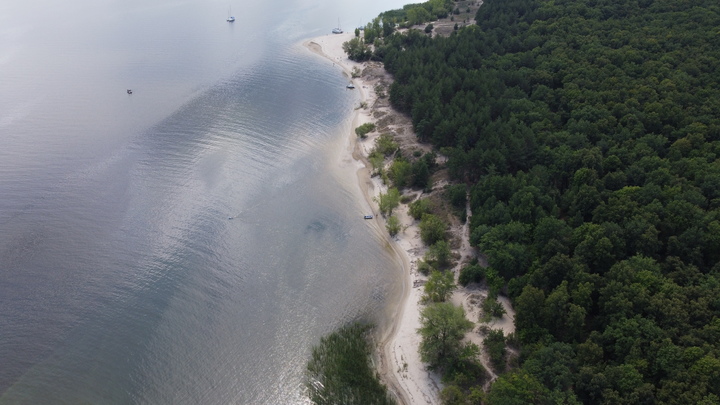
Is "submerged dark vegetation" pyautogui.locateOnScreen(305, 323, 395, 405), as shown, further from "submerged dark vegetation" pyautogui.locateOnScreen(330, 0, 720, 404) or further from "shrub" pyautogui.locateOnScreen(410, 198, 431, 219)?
"shrub" pyautogui.locateOnScreen(410, 198, 431, 219)

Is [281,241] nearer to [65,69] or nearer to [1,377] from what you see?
[1,377]

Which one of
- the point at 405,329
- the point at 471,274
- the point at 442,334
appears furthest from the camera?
the point at 471,274

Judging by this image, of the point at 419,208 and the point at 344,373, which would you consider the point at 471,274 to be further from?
the point at 344,373

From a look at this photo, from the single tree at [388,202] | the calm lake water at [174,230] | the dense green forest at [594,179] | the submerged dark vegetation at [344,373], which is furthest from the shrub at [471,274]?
the single tree at [388,202]

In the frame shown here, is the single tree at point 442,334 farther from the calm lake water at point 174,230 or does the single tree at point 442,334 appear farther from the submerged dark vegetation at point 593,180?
the calm lake water at point 174,230

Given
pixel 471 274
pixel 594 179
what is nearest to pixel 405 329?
pixel 471 274

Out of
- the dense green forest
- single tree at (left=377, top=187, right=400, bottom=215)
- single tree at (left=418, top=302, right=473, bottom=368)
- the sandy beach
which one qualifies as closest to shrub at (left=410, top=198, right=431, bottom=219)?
the sandy beach
